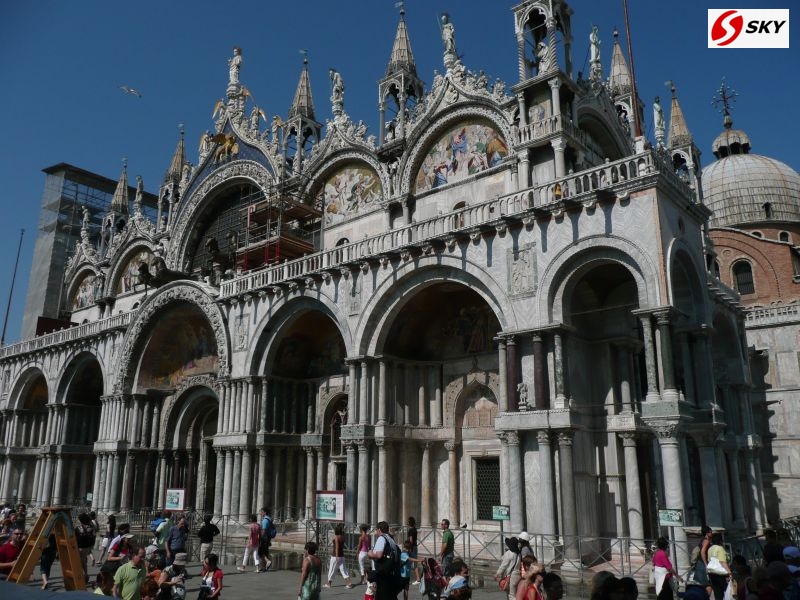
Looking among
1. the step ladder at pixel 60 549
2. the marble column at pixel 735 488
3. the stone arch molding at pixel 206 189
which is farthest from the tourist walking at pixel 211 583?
the stone arch molding at pixel 206 189

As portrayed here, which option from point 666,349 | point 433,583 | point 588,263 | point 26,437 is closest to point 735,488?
point 666,349

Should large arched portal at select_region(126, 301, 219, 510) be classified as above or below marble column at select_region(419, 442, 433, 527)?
above

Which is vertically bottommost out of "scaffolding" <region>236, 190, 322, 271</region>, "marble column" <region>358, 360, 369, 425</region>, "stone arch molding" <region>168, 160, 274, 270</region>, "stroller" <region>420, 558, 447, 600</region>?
"stroller" <region>420, 558, 447, 600</region>

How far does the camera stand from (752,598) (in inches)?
266

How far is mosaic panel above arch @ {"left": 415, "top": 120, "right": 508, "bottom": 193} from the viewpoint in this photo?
23375mm

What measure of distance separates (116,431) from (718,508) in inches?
1010

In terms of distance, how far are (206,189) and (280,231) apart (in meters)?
8.71

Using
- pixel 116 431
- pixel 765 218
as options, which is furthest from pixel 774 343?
pixel 116 431

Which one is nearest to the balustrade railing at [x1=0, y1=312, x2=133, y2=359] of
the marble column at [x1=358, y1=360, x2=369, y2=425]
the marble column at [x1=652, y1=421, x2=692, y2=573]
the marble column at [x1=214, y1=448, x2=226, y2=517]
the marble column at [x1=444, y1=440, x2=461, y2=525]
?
the marble column at [x1=214, y1=448, x2=226, y2=517]

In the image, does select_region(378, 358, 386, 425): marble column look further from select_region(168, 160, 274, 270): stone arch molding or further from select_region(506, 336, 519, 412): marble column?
select_region(168, 160, 274, 270): stone arch molding

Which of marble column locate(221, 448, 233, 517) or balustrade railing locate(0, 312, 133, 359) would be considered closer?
marble column locate(221, 448, 233, 517)

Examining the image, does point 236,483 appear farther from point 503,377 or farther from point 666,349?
point 666,349

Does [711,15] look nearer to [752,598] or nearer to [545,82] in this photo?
[545,82]

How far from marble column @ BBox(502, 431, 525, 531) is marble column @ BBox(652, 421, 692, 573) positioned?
3.47 meters
